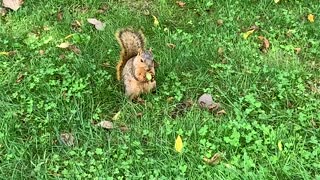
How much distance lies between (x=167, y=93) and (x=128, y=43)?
456 millimetres

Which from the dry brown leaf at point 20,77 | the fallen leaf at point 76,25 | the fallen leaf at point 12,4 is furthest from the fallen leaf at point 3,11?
the dry brown leaf at point 20,77

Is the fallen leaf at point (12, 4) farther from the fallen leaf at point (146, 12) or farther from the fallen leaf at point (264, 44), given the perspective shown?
the fallen leaf at point (264, 44)

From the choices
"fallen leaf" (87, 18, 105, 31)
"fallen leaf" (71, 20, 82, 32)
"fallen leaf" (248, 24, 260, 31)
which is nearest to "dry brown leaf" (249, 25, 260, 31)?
"fallen leaf" (248, 24, 260, 31)

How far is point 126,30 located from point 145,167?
3.49 ft

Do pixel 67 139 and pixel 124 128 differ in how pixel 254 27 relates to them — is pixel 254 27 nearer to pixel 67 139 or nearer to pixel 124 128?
pixel 124 128

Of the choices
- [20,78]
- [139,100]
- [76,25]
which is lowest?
[139,100]

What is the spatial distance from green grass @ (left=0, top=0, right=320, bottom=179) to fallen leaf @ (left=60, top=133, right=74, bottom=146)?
3 centimetres

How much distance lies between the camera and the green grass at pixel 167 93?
3246 mm

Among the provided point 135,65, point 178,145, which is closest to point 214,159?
point 178,145

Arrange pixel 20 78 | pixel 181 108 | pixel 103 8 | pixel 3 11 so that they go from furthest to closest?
pixel 103 8
pixel 3 11
pixel 20 78
pixel 181 108

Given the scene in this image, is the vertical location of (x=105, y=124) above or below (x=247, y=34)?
below

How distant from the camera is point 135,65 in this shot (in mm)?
3633

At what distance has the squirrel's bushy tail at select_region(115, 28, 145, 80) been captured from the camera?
12.4 ft

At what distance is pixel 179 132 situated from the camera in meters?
3.41
